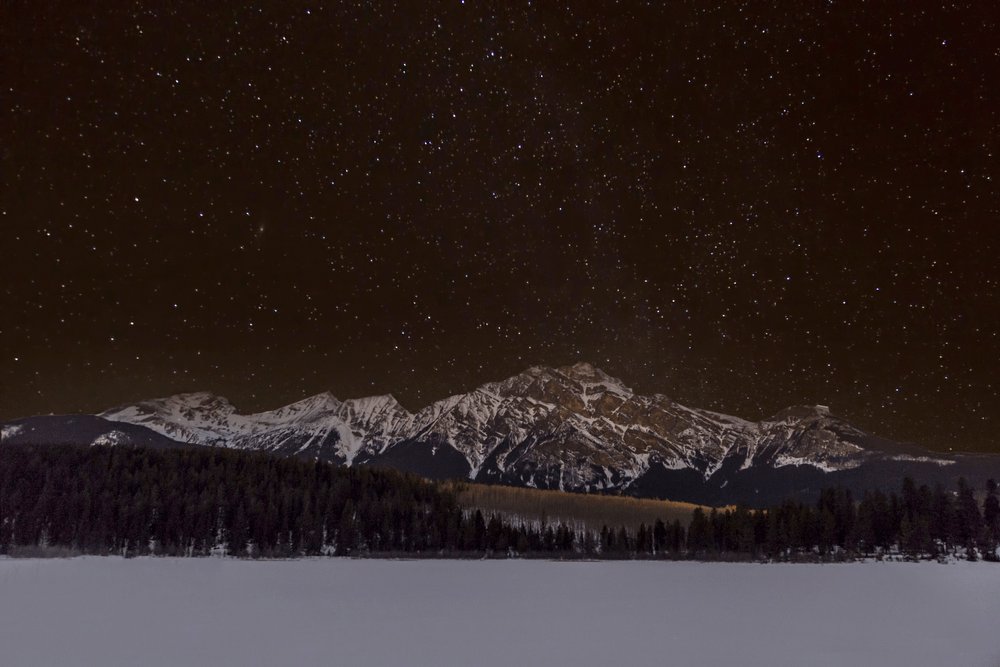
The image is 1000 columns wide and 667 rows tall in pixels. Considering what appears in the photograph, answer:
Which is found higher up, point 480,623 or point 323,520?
point 323,520

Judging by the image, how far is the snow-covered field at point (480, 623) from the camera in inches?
1009

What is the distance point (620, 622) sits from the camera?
3553 centimetres

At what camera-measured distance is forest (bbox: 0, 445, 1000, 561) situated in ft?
382

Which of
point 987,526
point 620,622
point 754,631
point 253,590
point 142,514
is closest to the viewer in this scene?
point 754,631

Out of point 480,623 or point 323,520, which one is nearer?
point 480,623

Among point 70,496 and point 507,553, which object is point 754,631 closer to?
point 507,553

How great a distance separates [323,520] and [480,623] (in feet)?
342

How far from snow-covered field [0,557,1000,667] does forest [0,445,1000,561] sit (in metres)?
59.0

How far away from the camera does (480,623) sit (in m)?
34.4

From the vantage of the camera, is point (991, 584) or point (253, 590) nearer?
point (253, 590)

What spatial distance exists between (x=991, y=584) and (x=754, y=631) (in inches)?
Answer: 1792

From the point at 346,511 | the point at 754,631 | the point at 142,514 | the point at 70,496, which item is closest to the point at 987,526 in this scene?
the point at 346,511

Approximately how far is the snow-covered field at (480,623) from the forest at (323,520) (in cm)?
5903

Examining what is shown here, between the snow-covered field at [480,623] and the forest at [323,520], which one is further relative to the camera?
the forest at [323,520]
